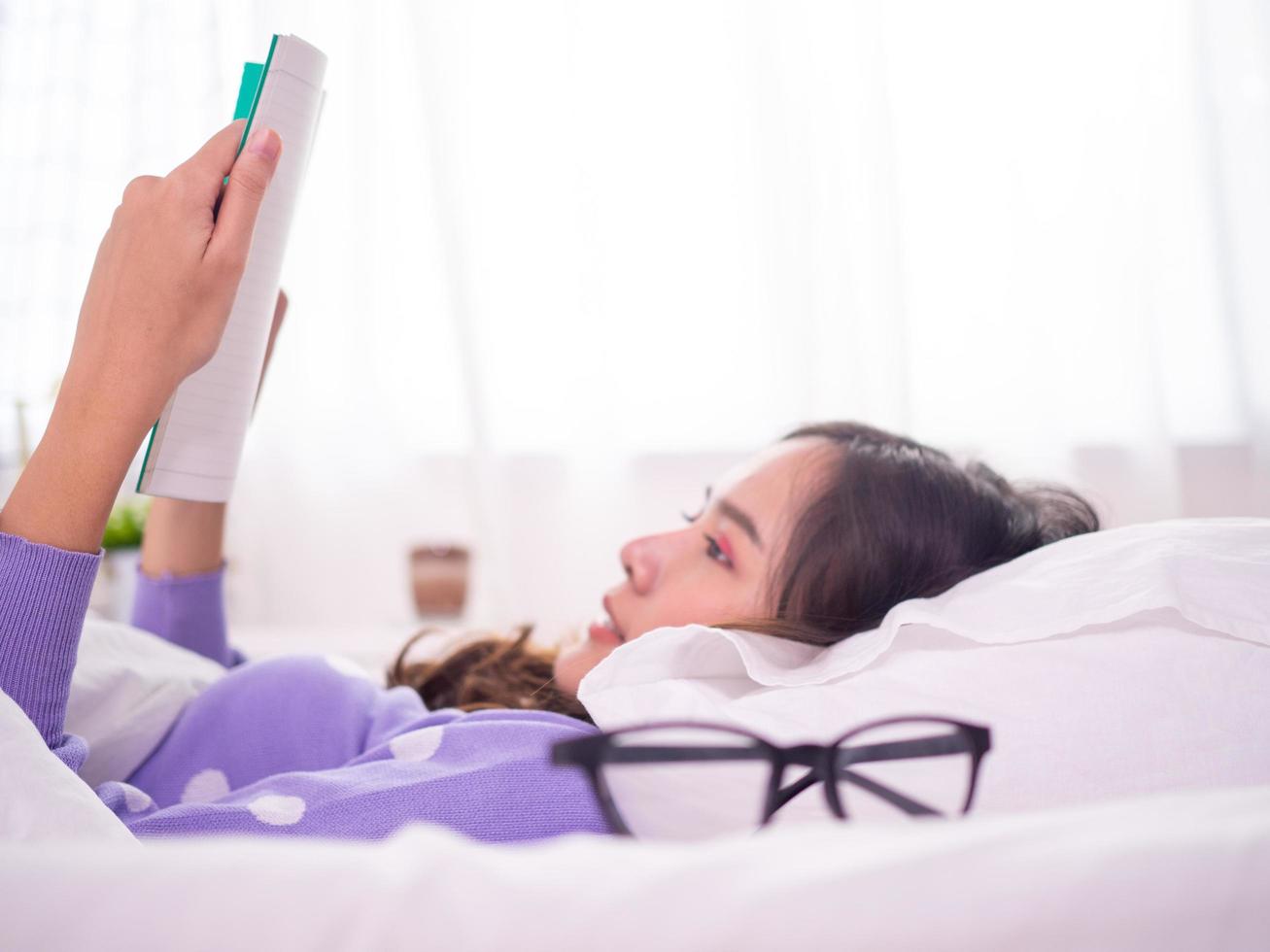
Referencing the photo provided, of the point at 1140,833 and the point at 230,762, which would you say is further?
the point at 230,762

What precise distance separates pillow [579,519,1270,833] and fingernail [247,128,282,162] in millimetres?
356

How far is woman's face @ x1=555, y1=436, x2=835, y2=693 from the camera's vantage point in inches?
29.3

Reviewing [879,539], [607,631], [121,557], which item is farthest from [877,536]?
[121,557]

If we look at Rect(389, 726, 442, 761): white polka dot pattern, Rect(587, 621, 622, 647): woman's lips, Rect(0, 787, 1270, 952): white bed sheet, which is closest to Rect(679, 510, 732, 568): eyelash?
Rect(587, 621, 622, 647): woman's lips

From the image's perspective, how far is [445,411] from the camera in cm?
178

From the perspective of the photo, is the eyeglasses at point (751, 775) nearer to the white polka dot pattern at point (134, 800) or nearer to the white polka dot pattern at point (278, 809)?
the white polka dot pattern at point (278, 809)

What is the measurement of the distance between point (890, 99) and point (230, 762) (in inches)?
53.8

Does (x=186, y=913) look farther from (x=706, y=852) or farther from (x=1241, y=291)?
(x=1241, y=291)

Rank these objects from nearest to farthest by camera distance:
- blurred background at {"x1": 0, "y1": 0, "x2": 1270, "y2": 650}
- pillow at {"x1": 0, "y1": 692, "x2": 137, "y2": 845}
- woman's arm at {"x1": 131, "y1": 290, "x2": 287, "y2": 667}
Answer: pillow at {"x1": 0, "y1": 692, "x2": 137, "y2": 845} → woman's arm at {"x1": 131, "y1": 290, "x2": 287, "y2": 667} → blurred background at {"x1": 0, "y1": 0, "x2": 1270, "y2": 650}

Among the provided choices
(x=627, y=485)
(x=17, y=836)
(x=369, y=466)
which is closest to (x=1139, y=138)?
(x=627, y=485)

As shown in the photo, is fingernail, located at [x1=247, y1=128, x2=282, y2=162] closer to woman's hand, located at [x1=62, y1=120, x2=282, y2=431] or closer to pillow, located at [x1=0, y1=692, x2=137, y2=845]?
woman's hand, located at [x1=62, y1=120, x2=282, y2=431]

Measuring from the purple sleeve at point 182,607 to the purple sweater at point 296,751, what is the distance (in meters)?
0.17

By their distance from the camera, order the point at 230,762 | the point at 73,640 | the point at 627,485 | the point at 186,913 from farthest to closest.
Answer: the point at 627,485 < the point at 230,762 < the point at 73,640 < the point at 186,913

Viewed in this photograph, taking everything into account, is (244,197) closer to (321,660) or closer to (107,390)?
(107,390)
